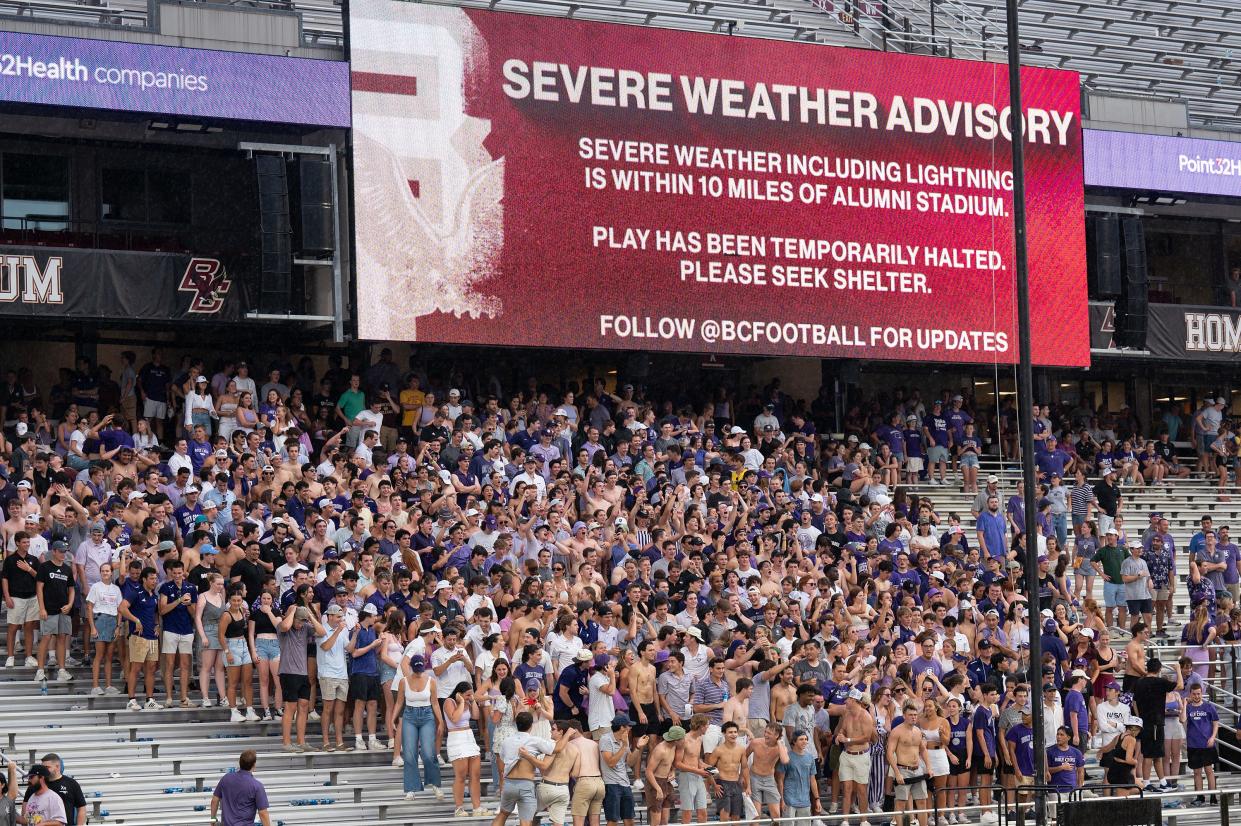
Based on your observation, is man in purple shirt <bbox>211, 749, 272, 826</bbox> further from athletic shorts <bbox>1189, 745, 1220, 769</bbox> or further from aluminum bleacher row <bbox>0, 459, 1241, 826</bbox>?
athletic shorts <bbox>1189, 745, 1220, 769</bbox>

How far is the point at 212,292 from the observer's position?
79.5ft

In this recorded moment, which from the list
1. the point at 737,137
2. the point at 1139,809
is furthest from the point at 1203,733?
the point at 737,137

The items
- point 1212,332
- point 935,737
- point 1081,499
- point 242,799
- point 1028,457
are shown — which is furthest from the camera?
point 1212,332

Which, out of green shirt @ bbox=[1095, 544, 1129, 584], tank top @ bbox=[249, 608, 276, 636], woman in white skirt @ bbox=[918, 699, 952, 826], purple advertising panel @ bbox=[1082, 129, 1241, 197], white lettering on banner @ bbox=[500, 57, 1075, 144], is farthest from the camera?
purple advertising panel @ bbox=[1082, 129, 1241, 197]

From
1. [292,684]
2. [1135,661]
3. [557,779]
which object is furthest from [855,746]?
[292,684]

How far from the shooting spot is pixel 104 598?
17.4 m

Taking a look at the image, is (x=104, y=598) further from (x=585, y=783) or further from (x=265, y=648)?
(x=585, y=783)

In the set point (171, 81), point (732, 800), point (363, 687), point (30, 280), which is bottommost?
point (732, 800)

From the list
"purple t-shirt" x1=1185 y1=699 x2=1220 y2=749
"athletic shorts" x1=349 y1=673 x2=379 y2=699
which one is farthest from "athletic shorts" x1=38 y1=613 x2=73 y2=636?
"purple t-shirt" x1=1185 y1=699 x2=1220 y2=749

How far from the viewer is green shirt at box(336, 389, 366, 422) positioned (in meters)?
23.8

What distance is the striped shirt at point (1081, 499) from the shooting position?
1022 inches

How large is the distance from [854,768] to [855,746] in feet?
0.65

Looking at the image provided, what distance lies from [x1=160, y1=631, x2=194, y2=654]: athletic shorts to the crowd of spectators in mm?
23

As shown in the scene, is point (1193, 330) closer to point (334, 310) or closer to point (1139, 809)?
point (334, 310)
